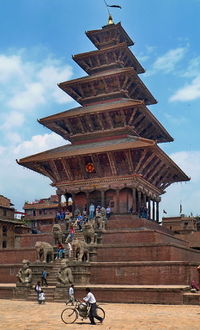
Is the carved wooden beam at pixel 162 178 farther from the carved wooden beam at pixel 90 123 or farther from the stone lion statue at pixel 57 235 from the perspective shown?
the stone lion statue at pixel 57 235

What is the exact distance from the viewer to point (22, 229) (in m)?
70.3

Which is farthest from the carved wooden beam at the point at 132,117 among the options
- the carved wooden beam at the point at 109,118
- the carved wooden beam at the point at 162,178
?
the carved wooden beam at the point at 162,178

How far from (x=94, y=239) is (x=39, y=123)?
586 inches

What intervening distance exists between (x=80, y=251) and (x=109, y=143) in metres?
12.3

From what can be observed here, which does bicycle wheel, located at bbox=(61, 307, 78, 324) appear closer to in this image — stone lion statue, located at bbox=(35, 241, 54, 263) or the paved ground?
the paved ground

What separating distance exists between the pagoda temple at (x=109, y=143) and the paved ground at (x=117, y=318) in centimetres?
1489

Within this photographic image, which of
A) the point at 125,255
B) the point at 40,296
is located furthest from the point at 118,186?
the point at 40,296

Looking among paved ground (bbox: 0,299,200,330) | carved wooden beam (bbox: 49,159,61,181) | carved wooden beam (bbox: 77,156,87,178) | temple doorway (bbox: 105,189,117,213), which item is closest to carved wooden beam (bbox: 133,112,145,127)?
carved wooden beam (bbox: 77,156,87,178)

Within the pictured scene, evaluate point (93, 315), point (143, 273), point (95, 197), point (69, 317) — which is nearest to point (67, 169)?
point (95, 197)

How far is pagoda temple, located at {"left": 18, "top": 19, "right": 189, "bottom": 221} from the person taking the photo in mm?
33969

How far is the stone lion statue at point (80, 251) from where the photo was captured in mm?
25016

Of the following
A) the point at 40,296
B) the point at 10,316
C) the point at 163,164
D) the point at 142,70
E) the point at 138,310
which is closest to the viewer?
the point at 10,316

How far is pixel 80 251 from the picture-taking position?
25.1 metres

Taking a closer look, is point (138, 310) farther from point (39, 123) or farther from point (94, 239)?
point (39, 123)
